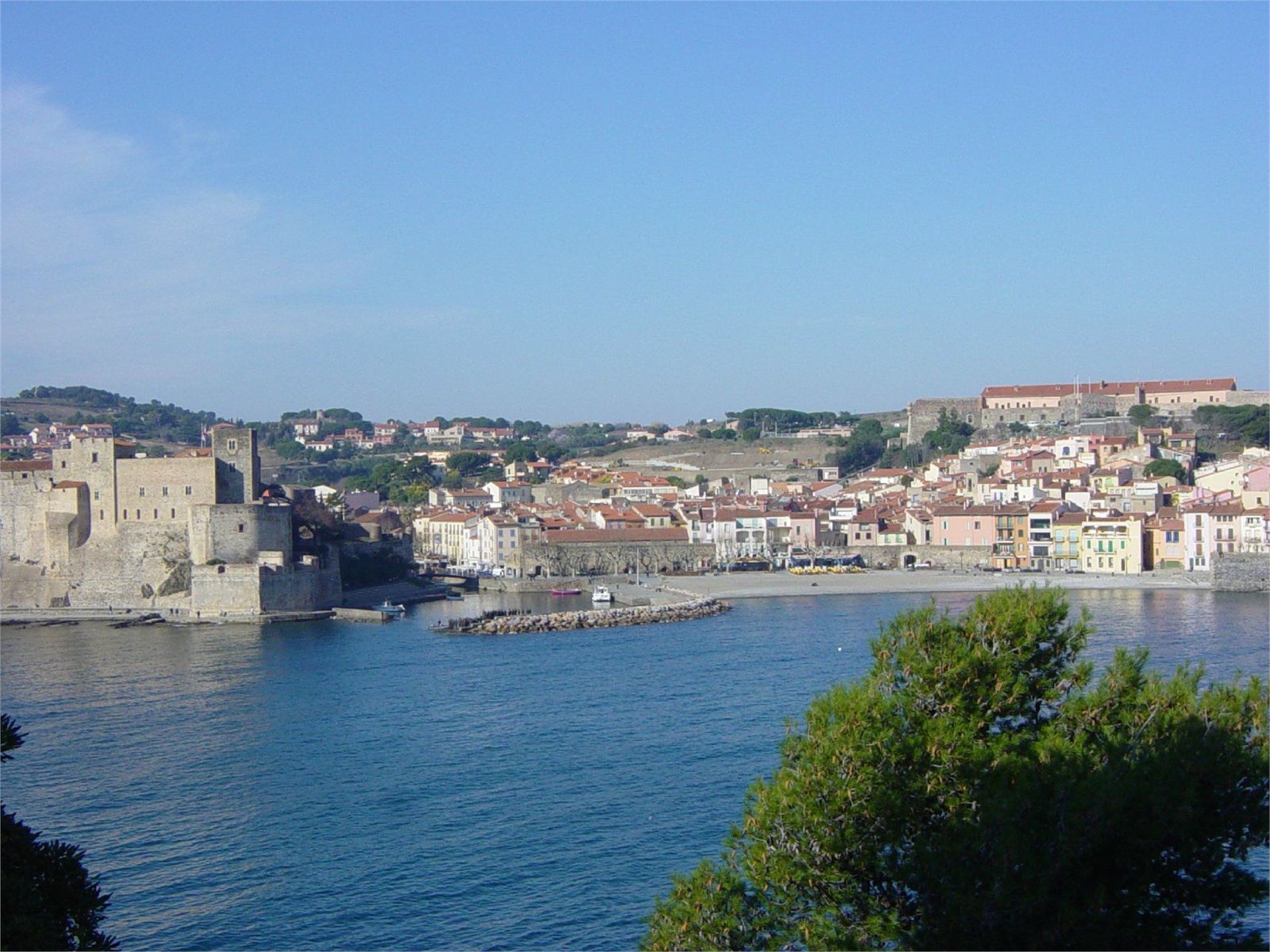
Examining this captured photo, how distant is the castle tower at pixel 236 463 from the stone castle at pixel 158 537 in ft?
0.06

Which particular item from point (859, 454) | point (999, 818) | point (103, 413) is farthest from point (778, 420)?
point (999, 818)

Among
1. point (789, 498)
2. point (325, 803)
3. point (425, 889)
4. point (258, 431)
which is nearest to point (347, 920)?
point (425, 889)

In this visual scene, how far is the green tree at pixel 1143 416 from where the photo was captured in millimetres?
39469

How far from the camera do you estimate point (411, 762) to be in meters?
11.0

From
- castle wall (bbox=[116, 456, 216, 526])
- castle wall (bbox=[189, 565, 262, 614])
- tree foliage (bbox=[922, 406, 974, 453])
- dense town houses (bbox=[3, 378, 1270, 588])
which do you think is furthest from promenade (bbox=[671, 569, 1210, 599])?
tree foliage (bbox=[922, 406, 974, 453])

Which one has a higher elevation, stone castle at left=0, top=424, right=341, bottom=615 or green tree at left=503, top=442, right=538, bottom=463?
green tree at left=503, top=442, right=538, bottom=463

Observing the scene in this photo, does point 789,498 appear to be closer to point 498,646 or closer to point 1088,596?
point 1088,596

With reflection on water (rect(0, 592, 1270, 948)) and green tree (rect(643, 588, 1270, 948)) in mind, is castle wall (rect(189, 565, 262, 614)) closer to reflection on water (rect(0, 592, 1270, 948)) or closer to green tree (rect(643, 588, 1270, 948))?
reflection on water (rect(0, 592, 1270, 948))

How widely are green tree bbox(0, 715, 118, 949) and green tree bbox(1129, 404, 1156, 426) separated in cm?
3801

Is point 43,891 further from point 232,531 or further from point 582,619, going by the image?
point 232,531

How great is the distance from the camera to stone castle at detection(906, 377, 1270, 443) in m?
41.1

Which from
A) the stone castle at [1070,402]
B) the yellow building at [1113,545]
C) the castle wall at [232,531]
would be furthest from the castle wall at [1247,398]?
the castle wall at [232,531]

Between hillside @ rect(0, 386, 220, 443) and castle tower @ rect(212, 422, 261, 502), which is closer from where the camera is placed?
castle tower @ rect(212, 422, 261, 502)

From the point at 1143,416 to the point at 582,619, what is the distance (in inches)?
971
